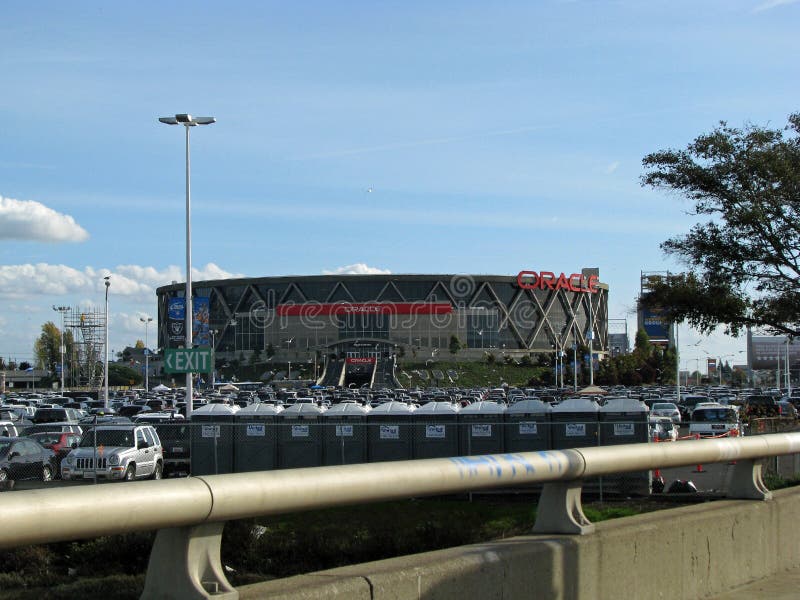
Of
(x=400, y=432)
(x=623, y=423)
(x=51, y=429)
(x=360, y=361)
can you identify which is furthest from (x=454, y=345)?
(x=623, y=423)

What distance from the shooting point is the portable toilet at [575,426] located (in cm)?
2236

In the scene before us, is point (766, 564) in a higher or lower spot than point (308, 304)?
lower

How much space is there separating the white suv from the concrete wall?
1976 centimetres

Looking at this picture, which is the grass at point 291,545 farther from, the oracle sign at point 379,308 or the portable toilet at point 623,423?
the oracle sign at point 379,308

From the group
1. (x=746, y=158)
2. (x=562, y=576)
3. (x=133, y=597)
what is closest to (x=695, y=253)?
(x=746, y=158)

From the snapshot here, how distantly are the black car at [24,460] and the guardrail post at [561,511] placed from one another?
21316mm

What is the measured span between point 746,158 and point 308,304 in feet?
480

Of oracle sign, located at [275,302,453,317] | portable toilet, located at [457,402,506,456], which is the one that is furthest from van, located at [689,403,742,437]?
oracle sign, located at [275,302,453,317]

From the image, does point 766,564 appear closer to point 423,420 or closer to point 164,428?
point 423,420

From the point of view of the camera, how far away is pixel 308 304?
163500 millimetres

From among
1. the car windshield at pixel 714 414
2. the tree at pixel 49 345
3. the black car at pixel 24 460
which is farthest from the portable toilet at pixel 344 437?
the tree at pixel 49 345

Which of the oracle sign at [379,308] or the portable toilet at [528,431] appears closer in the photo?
the portable toilet at [528,431]

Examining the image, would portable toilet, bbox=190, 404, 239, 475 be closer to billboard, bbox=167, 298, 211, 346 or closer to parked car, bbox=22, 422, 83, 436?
parked car, bbox=22, 422, 83, 436

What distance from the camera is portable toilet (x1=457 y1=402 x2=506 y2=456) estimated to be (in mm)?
22734
